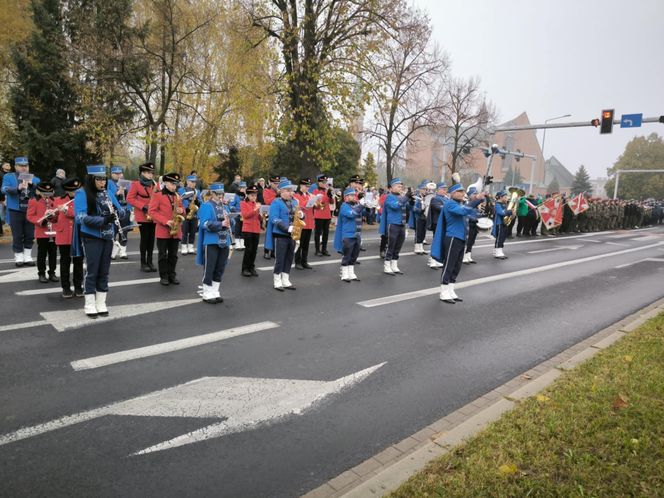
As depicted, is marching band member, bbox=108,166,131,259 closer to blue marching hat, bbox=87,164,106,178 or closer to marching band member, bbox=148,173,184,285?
marching band member, bbox=148,173,184,285

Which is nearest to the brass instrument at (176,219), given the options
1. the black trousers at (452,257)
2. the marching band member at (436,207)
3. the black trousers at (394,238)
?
the black trousers at (394,238)

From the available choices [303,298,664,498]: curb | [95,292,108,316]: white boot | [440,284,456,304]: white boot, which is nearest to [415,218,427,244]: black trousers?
[440,284,456,304]: white boot

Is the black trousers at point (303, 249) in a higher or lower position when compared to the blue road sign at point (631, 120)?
lower

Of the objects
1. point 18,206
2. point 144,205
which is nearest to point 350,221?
point 144,205

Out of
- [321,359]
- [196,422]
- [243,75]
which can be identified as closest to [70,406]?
[196,422]

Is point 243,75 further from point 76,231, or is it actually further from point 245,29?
point 76,231

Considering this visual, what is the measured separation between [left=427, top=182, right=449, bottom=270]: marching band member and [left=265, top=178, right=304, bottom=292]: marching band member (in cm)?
431

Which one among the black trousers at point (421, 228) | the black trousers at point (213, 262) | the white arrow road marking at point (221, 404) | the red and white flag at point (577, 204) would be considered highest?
the red and white flag at point (577, 204)

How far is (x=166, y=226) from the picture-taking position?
9.34 meters

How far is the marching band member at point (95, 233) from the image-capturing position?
686 centimetres

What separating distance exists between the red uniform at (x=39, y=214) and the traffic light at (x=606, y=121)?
27.2m

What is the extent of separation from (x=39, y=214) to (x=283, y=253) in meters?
4.83

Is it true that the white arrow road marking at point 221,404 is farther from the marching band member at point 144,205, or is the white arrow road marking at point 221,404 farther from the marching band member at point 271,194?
the marching band member at point 271,194

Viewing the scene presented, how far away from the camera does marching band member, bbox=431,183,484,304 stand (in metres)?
9.05
